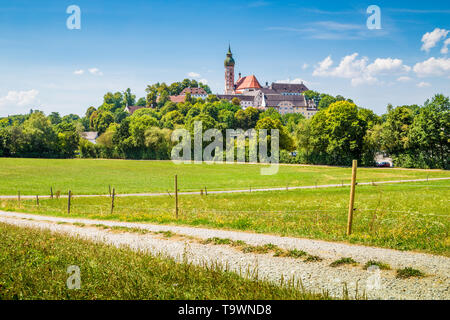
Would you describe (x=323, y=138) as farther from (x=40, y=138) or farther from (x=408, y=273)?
(x=40, y=138)

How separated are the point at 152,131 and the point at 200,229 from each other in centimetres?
9709

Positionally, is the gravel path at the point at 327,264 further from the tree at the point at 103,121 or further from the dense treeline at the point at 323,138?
the tree at the point at 103,121

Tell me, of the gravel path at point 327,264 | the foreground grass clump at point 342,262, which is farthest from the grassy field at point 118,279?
the foreground grass clump at point 342,262

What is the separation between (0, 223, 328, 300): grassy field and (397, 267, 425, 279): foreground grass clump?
8.25ft

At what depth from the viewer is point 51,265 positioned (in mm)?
8773

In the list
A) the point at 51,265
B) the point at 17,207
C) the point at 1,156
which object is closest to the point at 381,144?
the point at 17,207

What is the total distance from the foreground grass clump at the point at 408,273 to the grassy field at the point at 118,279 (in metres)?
2.51

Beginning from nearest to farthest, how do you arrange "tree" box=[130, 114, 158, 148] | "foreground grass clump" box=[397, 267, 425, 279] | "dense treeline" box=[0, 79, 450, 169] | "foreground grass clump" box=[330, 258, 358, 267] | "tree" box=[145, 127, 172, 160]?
"foreground grass clump" box=[397, 267, 425, 279] → "foreground grass clump" box=[330, 258, 358, 267] → "dense treeline" box=[0, 79, 450, 169] → "tree" box=[145, 127, 172, 160] → "tree" box=[130, 114, 158, 148]

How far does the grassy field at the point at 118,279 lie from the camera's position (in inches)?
284

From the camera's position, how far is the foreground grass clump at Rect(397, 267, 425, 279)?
8133 mm

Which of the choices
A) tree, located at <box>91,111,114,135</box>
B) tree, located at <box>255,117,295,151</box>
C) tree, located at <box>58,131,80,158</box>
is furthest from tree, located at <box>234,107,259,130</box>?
tree, located at <box>91,111,114,135</box>

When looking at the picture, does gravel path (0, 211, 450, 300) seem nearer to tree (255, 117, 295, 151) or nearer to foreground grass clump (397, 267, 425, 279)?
foreground grass clump (397, 267, 425, 279)
